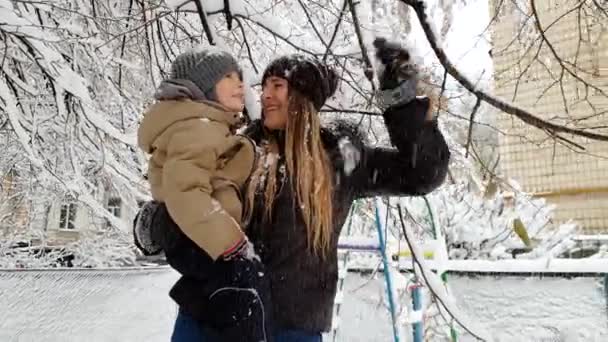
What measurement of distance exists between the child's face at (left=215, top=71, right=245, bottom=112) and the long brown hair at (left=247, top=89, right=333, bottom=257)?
0.14m

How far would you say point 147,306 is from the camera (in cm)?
439

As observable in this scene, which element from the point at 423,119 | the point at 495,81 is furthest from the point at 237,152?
the point at 495,81

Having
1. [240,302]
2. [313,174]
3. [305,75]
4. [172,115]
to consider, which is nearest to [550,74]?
[305,75]

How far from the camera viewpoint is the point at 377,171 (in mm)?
1508

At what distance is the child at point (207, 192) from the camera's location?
3.94 ft

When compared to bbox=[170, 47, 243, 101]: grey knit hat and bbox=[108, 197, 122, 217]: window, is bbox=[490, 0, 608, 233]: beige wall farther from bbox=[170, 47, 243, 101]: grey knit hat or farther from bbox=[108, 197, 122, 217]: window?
bbox=[108, 197, 122, 217]: window

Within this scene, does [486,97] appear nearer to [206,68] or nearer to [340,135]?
[340,135]

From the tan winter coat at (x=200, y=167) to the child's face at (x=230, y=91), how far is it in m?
0.04

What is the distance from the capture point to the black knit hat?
1.50 meters

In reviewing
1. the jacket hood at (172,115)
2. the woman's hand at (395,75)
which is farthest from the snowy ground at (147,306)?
the woman's hand at (395,75)

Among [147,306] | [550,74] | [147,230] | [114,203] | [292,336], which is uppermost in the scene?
[550,74]

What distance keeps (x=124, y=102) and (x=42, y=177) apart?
0.83 m

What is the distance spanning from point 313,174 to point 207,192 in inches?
10.7

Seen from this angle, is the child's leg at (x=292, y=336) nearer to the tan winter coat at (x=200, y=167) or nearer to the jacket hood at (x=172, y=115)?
the tan winter coat at (x=200, y=167)
